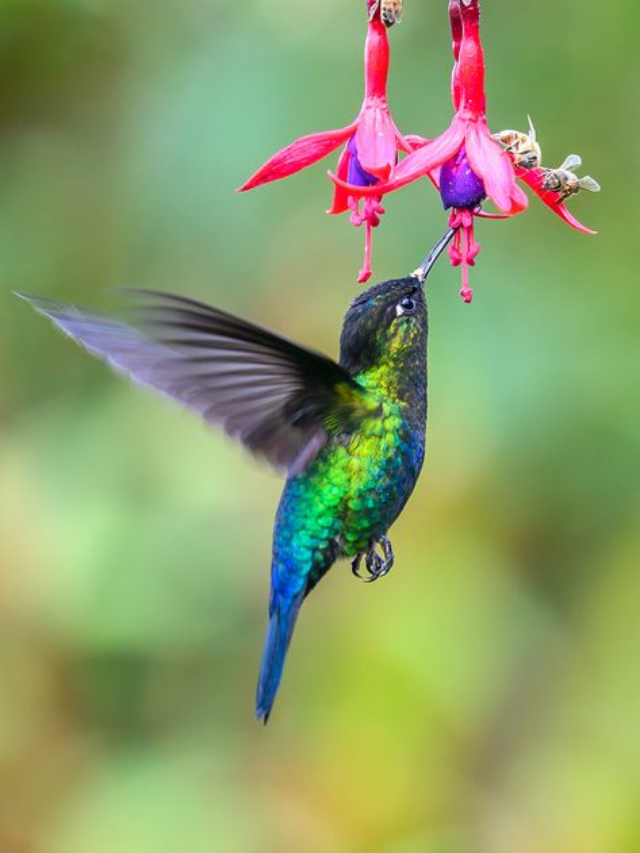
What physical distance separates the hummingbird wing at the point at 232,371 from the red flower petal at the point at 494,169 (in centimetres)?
24

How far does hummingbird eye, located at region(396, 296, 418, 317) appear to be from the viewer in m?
1.46

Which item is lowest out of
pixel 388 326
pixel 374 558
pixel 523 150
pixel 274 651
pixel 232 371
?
pixel 274 651

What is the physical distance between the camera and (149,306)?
1.26m

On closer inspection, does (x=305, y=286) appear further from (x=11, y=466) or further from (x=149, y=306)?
(x=149, y=306)

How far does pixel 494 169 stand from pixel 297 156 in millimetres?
206

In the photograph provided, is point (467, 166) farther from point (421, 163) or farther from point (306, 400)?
point (306, 400)

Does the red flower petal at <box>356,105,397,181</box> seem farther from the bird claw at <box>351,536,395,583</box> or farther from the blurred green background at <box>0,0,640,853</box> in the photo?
Result: the blurred green background at <box>0,0,640,853</box>

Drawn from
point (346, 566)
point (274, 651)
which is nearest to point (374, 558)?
point (274, 651)

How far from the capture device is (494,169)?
4.39 ft

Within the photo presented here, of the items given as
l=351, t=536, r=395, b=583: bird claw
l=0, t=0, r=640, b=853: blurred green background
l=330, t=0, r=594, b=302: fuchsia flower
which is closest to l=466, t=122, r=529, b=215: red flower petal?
l=330, t=0, r=594, b=302: fuchsia flower

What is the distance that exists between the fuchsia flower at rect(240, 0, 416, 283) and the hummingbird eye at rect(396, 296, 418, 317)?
0.05 metres

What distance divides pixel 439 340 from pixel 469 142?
1236mm

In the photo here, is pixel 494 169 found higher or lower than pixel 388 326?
higher

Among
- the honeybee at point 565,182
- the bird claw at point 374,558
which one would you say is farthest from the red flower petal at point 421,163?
the bird claw at point 374,558
